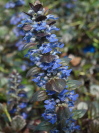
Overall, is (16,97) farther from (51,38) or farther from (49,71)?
(51,38)

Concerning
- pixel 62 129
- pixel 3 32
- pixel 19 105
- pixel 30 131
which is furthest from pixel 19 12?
pixel 62 129

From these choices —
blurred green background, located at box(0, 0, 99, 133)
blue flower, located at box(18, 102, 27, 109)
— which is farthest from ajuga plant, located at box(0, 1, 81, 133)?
blurred green background, located at box(0, 0, 99, 133)

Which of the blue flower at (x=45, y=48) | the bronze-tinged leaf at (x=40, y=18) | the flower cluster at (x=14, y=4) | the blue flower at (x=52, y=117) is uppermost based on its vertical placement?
the flower cluster at (x=14, y=4)

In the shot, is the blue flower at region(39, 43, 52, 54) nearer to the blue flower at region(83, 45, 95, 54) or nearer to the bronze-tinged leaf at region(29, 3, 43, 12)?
the bronze-tinged leaf at region(29, 3, 43, 12)

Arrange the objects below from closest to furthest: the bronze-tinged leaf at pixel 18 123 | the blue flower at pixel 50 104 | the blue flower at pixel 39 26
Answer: the blue flower at pixel 39 26 → the blue flower at pixel 50 104 → the bronze-tinged leaf at pixel 18 123

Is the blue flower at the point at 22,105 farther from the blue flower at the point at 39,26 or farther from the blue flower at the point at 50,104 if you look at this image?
the blue flower at the point at 39,26

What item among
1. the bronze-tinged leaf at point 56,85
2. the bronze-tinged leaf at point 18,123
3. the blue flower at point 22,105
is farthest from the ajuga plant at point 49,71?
the blue flower at point 22,105
